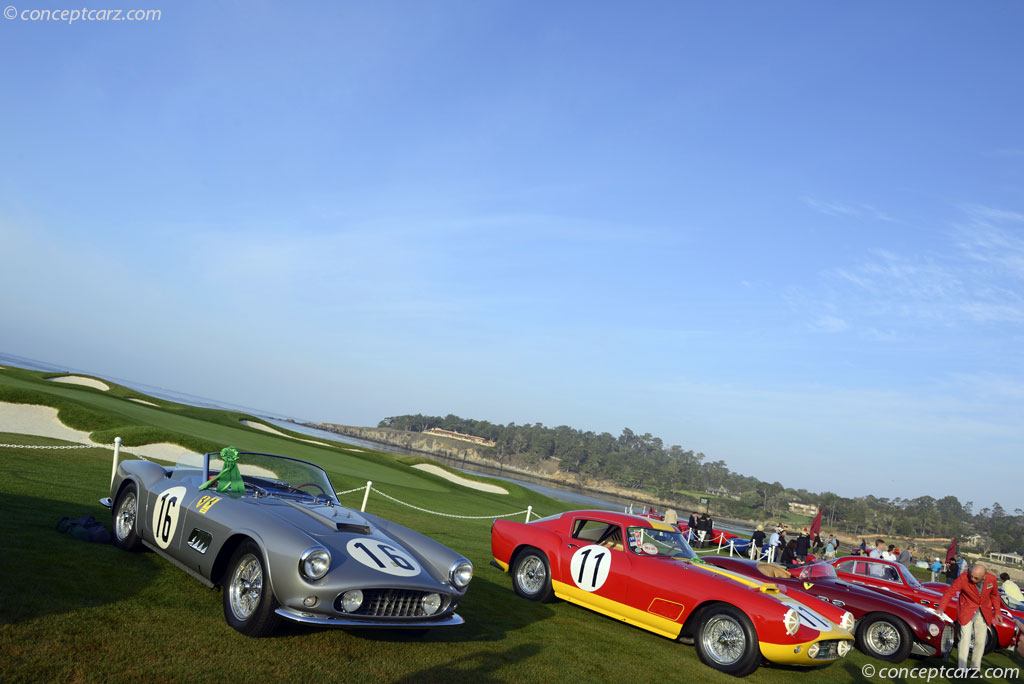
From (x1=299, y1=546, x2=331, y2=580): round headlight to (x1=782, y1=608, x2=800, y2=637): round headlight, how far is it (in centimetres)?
500

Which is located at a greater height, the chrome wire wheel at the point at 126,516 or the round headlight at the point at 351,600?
the round headlight at the point at 351,600

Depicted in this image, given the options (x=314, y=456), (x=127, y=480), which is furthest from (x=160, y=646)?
(x=314, y=456)

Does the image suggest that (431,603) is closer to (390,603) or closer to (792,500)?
(390,603)

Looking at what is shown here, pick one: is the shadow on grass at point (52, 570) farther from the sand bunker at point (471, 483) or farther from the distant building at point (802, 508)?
the distant building at point (802, 508)

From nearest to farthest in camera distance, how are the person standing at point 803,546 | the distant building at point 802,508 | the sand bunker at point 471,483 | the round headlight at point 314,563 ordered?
the round headlight at point 314,563, the person standing at point 803,546, the sand bunker at point 471,483, the distant building at point 802,508

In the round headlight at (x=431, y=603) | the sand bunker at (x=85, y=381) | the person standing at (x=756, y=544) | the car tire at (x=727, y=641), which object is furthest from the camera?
the sand bunker at (x=85, y=381)

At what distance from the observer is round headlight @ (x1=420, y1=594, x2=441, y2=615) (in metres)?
5.67

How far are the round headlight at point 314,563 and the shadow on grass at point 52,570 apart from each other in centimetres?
187

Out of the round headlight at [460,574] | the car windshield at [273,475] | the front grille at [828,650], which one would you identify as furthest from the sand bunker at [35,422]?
the front grille at [828,650]

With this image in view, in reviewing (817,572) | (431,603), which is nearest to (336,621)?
Answer: (431,603)

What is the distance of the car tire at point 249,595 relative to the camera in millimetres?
5297

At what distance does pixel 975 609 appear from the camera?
8.80m

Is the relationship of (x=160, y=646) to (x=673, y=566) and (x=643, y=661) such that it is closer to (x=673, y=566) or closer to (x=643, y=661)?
(x=643, y=661)

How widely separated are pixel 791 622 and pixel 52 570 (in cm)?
742
